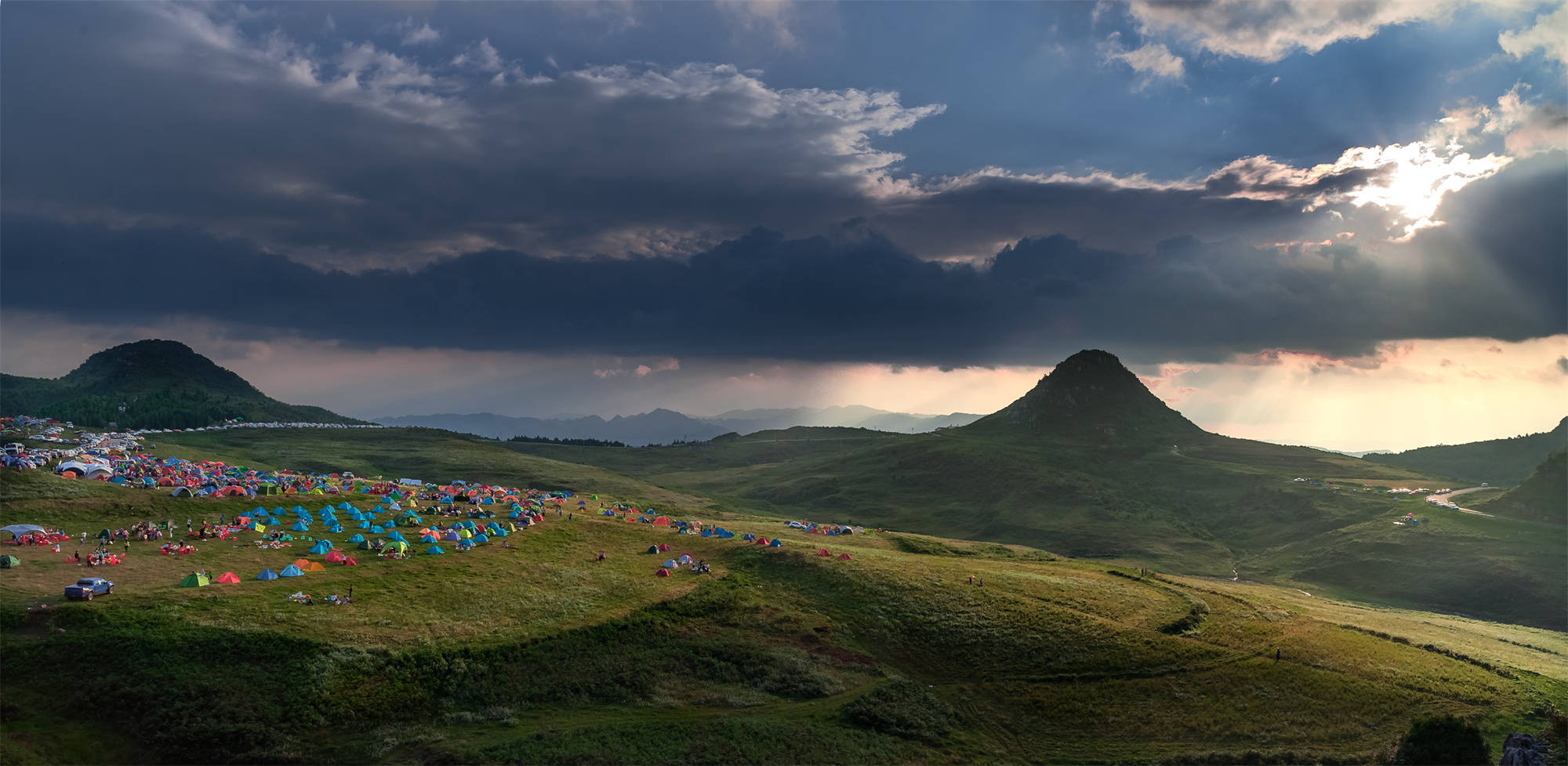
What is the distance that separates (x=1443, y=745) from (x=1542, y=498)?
579 feet

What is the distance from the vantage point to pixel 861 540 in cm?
12394

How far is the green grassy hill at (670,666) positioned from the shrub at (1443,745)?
12.9 ft

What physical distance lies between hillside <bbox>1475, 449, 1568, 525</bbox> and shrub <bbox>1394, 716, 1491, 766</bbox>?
550 ft

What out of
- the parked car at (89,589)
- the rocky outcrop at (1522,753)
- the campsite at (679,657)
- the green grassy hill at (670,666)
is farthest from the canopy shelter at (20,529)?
the rocky outcrop at (1522,753)

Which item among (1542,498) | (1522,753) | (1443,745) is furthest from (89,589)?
(1542,498)

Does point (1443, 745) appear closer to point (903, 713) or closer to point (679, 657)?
point (903, 713)

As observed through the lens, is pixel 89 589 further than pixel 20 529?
No

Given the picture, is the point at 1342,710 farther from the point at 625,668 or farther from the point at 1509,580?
the point at 1509,580

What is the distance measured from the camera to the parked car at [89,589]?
52.8 metres

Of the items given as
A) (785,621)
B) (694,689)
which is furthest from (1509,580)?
(694,689)

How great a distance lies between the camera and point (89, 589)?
5328 centimetres

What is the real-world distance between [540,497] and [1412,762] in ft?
386

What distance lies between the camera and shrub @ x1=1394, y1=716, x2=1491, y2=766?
48.7 meters

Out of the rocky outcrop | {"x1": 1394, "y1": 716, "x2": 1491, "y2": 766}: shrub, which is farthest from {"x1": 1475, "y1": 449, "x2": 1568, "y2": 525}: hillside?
{"x1": 1394, "y1": 716, "x2": 1491, "y2": 766}: shrub
